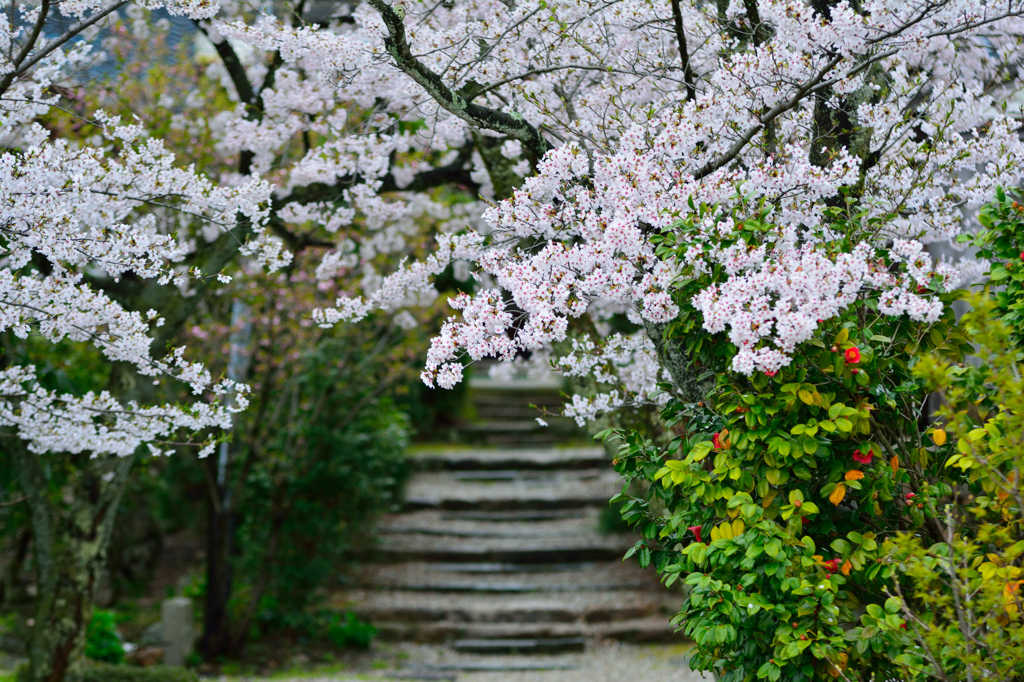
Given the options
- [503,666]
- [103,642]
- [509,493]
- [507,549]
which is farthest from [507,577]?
[103,642]

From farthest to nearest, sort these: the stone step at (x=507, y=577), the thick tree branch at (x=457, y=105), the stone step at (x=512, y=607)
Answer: the stone step at (x=507, y=577) < the stone step at (x=512, y=607) < the thick tree branch at (x=457, y=105)

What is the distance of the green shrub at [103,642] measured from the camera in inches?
237

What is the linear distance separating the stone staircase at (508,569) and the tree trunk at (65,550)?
2730 mm

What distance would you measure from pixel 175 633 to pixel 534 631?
2905 millimetres

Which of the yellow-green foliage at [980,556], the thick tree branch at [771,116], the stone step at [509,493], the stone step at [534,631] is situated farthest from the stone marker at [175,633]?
the yellow-green foliage at [980,556]

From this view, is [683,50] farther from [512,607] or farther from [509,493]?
[509,493]

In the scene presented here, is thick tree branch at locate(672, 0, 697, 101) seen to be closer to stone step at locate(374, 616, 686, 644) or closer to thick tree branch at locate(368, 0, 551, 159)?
thick tree branch at locate(368, 0, 551, 159)

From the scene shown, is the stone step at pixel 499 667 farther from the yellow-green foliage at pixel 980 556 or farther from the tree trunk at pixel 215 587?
the yellow-green foliage at pixel 980 556

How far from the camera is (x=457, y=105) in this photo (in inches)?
120

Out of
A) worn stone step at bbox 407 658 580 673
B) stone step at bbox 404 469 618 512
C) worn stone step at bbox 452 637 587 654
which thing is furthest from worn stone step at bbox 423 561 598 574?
worn stone step at bbox 407 658 580 673

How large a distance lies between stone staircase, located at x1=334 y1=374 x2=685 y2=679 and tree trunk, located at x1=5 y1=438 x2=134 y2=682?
273 cm

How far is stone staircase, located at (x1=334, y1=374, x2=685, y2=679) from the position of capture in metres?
6.61

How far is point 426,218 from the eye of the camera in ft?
22.2

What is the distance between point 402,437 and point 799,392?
5.49 metres
